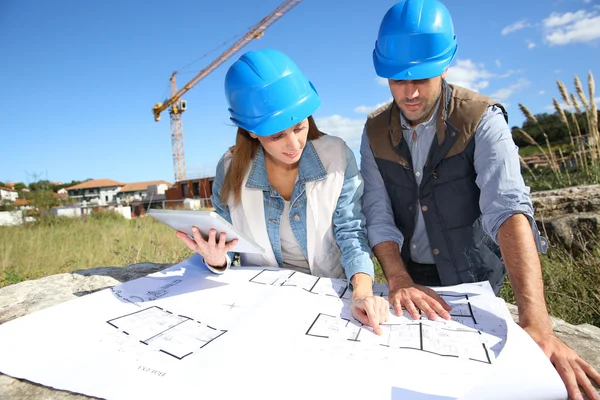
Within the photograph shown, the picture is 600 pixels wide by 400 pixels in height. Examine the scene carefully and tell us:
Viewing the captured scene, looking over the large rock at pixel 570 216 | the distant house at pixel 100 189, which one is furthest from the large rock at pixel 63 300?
the distant house at pixel 100 189

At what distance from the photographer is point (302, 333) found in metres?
1.23

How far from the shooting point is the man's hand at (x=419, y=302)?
53.4 inches

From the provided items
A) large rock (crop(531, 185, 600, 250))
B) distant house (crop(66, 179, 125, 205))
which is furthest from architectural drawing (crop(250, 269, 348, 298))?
distant house (crop(66, 179, 125, 205))

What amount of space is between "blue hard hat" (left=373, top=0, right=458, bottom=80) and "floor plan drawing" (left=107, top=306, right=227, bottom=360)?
134 centimetres

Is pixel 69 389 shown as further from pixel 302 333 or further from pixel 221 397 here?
pixel 302 333

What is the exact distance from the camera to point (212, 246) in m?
1.73

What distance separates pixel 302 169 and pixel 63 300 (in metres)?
1.20

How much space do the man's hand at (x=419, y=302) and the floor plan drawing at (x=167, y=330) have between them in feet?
2.03

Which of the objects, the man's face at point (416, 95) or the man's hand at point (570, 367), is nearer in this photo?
the man's hand at point (570, 367)

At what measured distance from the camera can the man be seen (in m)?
1.60

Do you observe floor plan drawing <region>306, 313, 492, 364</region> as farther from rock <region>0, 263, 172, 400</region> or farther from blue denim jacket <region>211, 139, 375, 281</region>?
rock <region>0, 263, 172, 400</region>

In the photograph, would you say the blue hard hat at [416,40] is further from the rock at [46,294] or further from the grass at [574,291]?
the rock at [46,294]

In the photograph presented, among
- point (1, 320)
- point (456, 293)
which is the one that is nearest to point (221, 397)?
point (456, 293)

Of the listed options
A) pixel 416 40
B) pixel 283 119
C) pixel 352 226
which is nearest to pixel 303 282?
pixel 352 226
